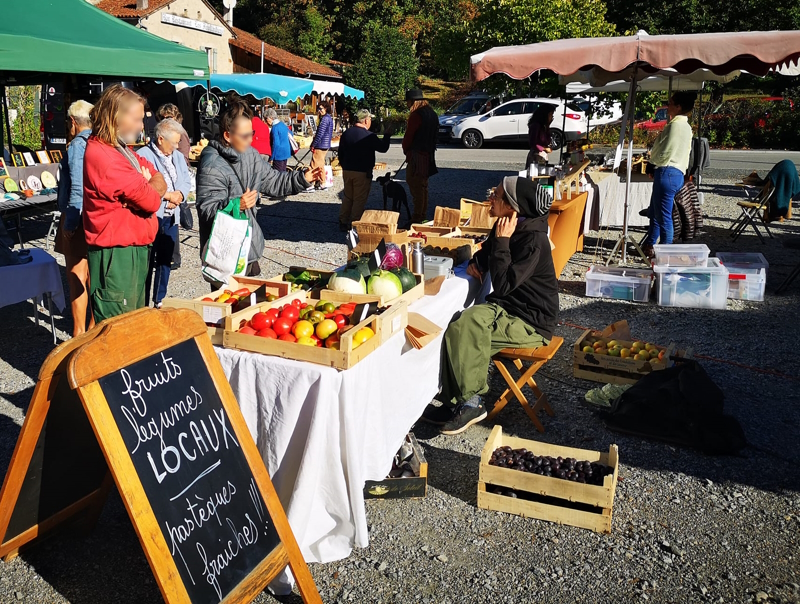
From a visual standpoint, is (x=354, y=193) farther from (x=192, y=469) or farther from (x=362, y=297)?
(x=192, y=469)

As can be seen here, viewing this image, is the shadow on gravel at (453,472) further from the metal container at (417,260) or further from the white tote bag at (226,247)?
the white tote bag at (226,247)

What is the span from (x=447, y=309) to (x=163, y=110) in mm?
5821

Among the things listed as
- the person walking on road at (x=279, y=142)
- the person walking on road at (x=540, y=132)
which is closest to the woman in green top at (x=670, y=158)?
the person walking on road at (x=540, y=132)

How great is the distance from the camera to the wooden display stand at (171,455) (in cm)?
225

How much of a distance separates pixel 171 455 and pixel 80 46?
4524mm

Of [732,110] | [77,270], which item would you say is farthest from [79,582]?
Answer: [732,110]

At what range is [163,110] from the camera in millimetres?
8602

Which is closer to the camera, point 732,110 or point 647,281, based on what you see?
point 647,281

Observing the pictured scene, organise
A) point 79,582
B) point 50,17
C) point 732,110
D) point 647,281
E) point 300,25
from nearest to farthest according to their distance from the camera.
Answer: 1. point 79,582
2. point 50,17
3. point 647,281
4. point 732,110
5. point 300,25

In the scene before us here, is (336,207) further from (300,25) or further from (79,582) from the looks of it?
(300,25)

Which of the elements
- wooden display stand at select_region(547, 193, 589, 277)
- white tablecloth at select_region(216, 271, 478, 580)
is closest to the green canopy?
white tablecloth at select_region(216, 271, 478, 580)

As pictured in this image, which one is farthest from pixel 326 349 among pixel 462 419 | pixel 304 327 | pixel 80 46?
pixel 80 46

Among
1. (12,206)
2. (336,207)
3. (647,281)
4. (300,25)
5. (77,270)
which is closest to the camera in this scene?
(77,270)

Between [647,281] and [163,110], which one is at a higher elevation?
[163,110]
